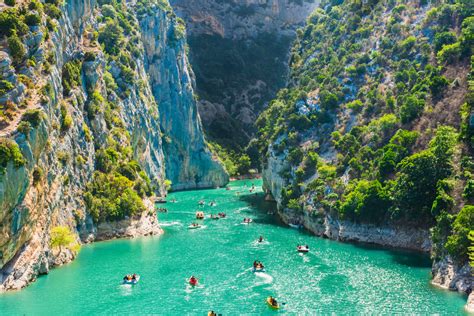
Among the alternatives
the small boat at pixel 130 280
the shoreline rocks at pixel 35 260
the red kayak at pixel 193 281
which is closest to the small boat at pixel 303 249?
the red kayak at pixel 193 281

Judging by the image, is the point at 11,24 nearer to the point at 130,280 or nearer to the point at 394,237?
the point at 130,280

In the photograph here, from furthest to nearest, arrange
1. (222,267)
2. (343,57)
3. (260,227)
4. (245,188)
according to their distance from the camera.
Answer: (245,188)
(343,57)
(260,227)
(222,267)

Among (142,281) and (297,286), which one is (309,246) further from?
(142,281)

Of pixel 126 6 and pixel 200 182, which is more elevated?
pixel 126 6

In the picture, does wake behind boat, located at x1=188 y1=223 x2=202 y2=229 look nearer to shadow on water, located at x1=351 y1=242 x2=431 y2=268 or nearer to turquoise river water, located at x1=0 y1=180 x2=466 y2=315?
turquoise river water, located at x1=0 y1=180 x2=466 y2=315

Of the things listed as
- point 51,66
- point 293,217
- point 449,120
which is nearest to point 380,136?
point 449,120
